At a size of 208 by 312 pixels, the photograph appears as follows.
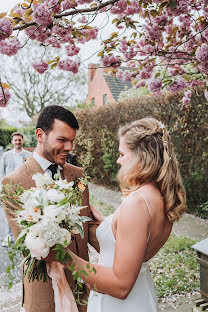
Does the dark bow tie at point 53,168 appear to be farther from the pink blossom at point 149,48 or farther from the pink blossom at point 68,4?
the pink blossom at point 149,48

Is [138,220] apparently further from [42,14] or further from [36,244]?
[42,14]

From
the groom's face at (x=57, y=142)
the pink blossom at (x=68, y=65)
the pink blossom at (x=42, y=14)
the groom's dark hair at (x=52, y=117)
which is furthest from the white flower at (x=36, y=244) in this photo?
the pink blossom at (x=68, y=65)

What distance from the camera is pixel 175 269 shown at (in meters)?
4.60

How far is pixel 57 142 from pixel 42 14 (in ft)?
3.92

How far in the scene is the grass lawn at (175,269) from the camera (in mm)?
3990

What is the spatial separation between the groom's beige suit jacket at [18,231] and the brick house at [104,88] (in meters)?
22.2

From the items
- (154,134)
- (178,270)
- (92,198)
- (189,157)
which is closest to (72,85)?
(92,198)

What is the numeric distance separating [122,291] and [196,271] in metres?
3.49

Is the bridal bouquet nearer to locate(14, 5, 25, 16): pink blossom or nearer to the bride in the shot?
the bride

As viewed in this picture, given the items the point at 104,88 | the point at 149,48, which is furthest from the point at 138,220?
the point at 104,88

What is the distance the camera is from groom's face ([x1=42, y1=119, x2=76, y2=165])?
2.11 metres

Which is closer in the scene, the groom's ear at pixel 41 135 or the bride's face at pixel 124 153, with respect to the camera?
the bride's face at pixel 124 153

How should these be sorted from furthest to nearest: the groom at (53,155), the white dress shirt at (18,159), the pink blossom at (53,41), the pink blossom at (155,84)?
the white dress shirt at (18,159)
the pink blossom at (155,84)
the pink blossom at (53,41)
the groom at (53,155)

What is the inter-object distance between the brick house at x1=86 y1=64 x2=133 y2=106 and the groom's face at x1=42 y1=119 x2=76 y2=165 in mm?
22155
